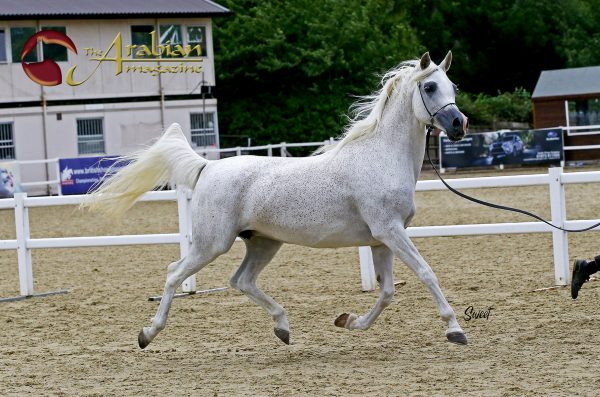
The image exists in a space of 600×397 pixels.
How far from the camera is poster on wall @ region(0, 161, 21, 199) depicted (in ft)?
92.1

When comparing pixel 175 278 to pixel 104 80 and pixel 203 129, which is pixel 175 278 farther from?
pixel 203 129

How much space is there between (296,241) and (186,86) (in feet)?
101

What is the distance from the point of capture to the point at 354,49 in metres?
46.2

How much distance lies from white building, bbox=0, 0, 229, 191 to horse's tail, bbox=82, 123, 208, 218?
26409 mm

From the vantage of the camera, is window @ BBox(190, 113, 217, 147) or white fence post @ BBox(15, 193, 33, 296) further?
window @ BBox(190, 113, 217, 147)

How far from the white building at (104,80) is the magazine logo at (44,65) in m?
0.15

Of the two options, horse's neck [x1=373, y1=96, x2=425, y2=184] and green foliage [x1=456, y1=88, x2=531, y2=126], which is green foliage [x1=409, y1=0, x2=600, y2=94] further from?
horse's neck [x1=373, y1=96, x2=425, y2=184]

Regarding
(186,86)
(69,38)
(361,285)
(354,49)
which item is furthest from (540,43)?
(361,285)

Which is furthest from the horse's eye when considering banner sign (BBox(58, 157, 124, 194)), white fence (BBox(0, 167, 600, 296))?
banner sign (BBox(58, 157, 124, 194))

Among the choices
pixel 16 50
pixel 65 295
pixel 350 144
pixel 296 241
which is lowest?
pixel 65 295

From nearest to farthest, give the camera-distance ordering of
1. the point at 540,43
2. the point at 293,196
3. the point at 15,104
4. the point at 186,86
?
1. the point at 293,196
2. the point at 15,104
3. the point at 186,86
4. the point at 540,43

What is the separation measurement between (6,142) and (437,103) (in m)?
29.6

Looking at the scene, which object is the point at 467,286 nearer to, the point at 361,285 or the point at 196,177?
the point at 361,285

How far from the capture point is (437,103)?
25.0 feet
